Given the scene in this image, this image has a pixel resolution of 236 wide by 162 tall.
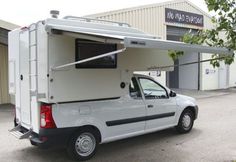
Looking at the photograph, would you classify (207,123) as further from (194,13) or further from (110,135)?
(194,13)

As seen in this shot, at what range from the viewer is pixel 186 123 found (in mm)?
8273

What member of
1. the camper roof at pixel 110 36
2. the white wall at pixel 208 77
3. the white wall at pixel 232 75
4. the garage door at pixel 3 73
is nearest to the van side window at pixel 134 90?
the camper roof at pixel 110 36

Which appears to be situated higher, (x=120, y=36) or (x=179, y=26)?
(x=179, y=26)

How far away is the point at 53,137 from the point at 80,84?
1114 millimetres

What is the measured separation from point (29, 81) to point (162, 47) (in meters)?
2.89

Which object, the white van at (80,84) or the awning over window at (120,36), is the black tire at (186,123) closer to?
the white van at (80,84)

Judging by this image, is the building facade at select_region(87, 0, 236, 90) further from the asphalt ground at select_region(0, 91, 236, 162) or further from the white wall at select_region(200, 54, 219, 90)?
the asphalt ground at select_region(0, 91, 236, 162)

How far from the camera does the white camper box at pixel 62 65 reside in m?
5.51

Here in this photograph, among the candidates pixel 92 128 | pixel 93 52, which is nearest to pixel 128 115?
pixel 92 128

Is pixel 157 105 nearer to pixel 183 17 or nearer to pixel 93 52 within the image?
pixel 93 52

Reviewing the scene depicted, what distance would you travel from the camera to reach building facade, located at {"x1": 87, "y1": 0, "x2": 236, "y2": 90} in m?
17.2

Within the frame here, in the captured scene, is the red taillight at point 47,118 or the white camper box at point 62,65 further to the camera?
the red taillight at point 47,118

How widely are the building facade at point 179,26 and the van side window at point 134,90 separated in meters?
8.88

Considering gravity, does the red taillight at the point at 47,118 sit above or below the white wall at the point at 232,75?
below
